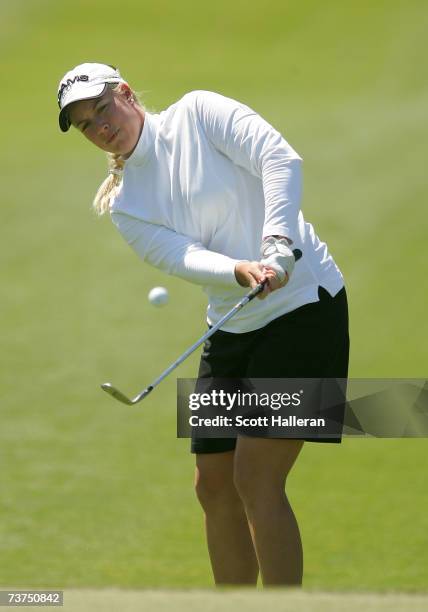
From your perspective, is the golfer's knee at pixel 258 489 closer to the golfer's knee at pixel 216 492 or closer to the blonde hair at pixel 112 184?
the golfer's knee at pixel 216 492

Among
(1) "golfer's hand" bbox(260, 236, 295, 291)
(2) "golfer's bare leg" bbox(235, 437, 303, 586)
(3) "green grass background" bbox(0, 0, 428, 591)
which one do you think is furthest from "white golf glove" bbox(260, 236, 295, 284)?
(3) "green grass background" bbox(0, 0, 428, 591)

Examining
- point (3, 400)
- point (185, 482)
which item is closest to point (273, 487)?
point (185, 482)

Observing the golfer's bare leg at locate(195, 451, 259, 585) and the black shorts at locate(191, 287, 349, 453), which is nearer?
the black shorts at locate(191, 287, 349, 453)

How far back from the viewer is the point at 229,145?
3.02 meters

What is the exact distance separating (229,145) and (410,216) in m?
4.76

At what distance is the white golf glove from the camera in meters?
2.81

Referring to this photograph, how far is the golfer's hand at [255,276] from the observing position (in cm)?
281

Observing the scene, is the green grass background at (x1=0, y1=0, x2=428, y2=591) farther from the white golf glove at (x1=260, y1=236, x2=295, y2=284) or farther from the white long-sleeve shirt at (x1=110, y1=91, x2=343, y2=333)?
the white golf glove at (x1=260, y1=236, x2=295, y2=284)

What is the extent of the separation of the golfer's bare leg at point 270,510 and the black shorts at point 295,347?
0.13 metres

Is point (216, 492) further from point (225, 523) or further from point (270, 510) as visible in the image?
point (270, 510)

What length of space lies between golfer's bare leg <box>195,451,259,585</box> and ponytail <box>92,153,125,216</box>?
712 millimetres

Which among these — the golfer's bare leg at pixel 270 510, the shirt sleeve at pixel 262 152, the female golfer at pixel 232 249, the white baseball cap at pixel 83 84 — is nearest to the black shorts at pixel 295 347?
the female golfer at pixel 232 249

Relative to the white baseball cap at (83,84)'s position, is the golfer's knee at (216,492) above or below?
below

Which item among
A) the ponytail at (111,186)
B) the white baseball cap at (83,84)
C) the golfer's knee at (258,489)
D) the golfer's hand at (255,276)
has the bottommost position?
the golfer's knee at (258,489)
